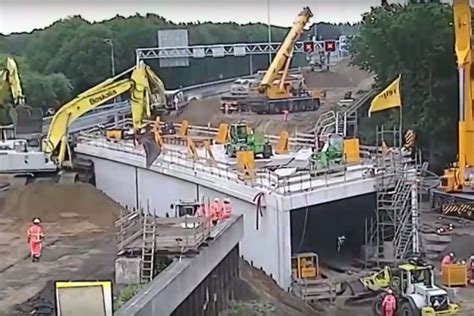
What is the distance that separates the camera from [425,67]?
36.1 ft

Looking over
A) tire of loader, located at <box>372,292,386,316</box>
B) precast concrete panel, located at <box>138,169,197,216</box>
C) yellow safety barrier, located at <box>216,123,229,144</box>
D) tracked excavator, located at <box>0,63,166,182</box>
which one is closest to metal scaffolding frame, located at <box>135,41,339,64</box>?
tracked excavator, located at <box>0,63,166,182</box>

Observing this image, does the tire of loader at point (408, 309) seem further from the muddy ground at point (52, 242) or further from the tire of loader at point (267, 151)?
the tire of loader at point (267, 151)

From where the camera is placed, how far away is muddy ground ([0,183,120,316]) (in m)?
5.08

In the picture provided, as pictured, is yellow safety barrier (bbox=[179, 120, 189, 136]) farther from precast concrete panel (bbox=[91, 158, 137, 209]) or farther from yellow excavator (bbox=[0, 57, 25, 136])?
yellow excavator (bbox=[0, 57, 25, 136])

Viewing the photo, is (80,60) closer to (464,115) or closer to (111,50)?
(111,50)

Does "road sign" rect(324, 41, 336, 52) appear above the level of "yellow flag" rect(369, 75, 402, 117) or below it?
above

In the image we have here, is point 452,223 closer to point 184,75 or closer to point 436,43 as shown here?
point 436,43

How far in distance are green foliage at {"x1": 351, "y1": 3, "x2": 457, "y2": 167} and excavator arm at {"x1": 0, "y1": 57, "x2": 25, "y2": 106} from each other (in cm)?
370

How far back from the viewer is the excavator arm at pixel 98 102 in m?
9.06

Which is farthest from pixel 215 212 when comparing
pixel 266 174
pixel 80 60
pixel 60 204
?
pixel 80 60

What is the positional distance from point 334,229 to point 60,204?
8.27ft

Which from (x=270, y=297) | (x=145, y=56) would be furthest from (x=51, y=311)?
(x=145, y=56)

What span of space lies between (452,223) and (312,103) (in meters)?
6.11

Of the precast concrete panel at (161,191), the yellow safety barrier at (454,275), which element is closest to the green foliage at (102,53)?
the precast concrete panel at (161,191)
